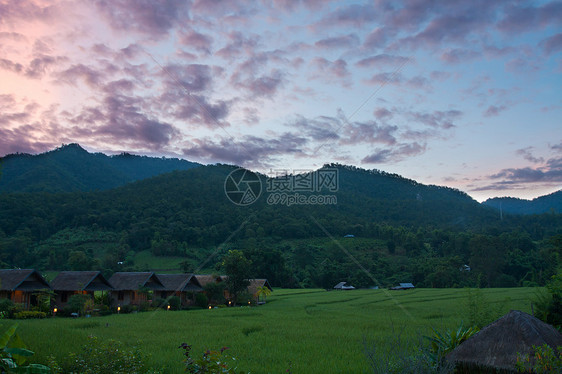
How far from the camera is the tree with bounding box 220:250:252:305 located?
120 ft

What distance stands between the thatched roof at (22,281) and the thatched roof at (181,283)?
9730 millimetres

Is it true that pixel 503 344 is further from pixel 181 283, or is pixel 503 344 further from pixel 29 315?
pixel 181 283

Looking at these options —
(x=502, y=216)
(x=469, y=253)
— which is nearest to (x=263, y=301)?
(x=469, y=253)

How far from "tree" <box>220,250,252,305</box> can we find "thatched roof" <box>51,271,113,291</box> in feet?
33.0

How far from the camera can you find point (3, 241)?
58.6 meters

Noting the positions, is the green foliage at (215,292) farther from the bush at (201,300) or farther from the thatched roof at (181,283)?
the thatched roof at (181,283)

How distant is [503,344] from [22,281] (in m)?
30.6

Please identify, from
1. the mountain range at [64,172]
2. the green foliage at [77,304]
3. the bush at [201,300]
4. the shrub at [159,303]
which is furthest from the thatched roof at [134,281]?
the mountain range at [64,172]

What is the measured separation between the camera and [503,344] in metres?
8.34

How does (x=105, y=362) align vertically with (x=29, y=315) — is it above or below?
above

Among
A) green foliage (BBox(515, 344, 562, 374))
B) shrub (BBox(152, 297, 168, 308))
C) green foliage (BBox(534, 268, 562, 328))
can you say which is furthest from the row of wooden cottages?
green foliage (BBox(515, 344, 562, 374))

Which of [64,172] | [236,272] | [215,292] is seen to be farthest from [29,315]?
[64,172]

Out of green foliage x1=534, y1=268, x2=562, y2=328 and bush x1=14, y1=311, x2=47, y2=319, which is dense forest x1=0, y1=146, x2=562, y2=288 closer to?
bush x1=14, y1=311, x2=47, y2=319

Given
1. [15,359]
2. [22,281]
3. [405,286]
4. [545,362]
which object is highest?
[15,359]
